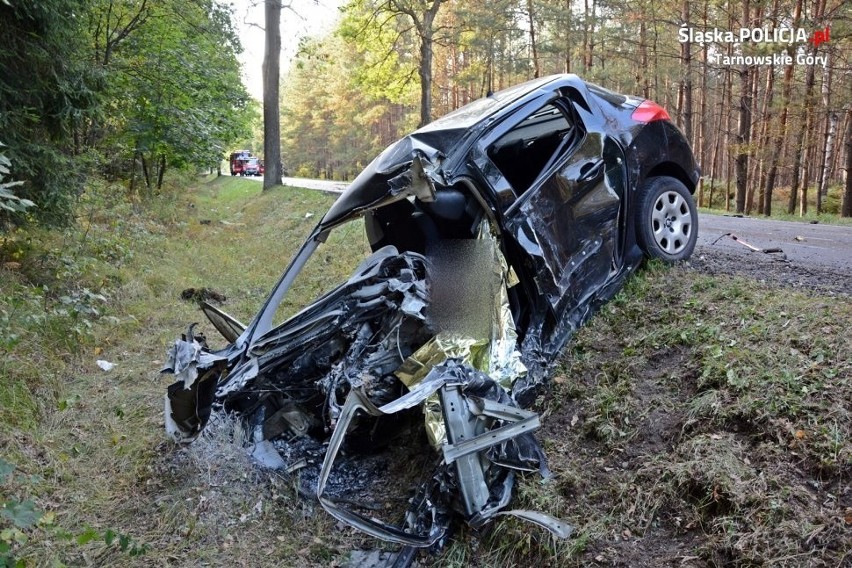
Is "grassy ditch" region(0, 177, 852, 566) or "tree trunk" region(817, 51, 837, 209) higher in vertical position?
"tree trunk" region(817, 51, 837, 209)

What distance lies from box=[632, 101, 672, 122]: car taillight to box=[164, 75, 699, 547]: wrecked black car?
0.58 feet

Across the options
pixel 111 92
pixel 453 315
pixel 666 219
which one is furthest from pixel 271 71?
pixel 453 315

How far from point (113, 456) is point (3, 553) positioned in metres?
1.36

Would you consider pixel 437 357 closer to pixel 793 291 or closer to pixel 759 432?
pixel 759 432

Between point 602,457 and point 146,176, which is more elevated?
point 146,176

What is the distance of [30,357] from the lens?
4.89 m

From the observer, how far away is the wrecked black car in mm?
3105

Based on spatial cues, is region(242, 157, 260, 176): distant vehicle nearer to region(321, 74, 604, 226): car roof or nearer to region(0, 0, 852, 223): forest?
region(0, 0, 852, 223): forest

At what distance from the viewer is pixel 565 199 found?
13.1 feet

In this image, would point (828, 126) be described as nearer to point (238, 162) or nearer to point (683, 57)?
point (683, 57)

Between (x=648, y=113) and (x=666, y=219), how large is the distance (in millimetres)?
863

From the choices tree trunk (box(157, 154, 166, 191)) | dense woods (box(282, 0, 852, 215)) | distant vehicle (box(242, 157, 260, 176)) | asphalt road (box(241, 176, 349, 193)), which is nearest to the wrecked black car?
dense woods (box(282, 0, 852, 215))

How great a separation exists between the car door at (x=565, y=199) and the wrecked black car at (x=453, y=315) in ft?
0.04

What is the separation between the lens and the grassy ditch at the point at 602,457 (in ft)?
8.52
